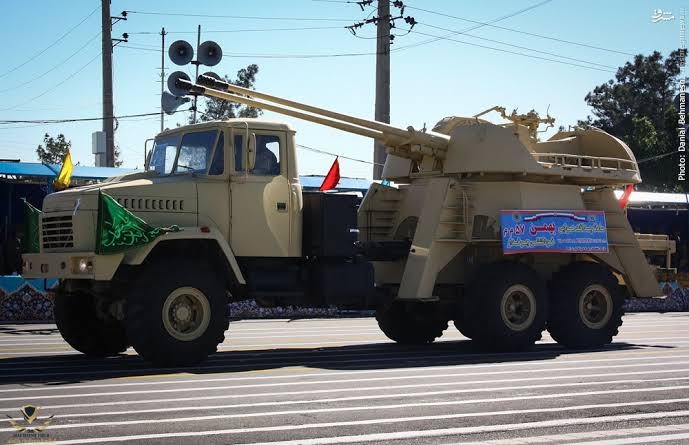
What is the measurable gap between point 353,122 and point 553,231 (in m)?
3.73

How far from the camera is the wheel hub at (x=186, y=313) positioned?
501 inches

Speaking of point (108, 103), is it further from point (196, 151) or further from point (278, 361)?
point (278, 361)

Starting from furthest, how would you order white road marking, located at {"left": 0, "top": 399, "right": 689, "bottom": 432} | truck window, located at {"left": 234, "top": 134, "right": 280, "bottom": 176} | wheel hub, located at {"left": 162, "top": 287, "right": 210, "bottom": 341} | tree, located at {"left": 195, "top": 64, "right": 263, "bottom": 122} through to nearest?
tree, located at {"left": 195, "top": 64, "right": 263, "bottom": 122}
truck window, located at {"left": 234, "top": 134, "right": 280, "bottom": 176}
wheel hub, located at {"left": 162, "top": 287, "right": 210, "bottom": 341}
white road marking, located at {"left": 0, "top": 399, "right": 689, "bottom": 432}

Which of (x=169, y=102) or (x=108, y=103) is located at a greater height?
(x=108, y=103)

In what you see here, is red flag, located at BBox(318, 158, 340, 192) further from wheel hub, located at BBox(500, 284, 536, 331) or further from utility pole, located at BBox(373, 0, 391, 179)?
utility pole, located at BBox(373, 0, 391, 179)

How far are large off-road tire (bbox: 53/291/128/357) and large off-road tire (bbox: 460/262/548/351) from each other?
5.30 metres

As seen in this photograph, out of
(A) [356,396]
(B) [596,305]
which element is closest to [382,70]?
(B) [596,305]

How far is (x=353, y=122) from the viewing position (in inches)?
633

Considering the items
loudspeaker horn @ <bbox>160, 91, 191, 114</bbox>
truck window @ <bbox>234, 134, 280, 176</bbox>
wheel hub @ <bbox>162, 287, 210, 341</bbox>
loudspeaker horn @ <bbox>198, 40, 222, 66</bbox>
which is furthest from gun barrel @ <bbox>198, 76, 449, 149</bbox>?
loudspeaker horn @ <bbox>198, 40, 222, 66</bbox>

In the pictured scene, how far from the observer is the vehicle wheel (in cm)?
1717

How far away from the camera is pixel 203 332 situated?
42.4 feet

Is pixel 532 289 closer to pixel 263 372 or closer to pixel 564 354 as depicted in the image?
pixel 564 354

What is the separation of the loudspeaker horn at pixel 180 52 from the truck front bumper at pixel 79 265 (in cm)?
1331

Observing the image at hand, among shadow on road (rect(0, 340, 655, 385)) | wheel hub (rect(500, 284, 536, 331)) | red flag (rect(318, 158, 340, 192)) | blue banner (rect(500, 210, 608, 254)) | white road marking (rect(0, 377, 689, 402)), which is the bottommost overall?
shadow on road (rect(0, 340, 655, 385))
